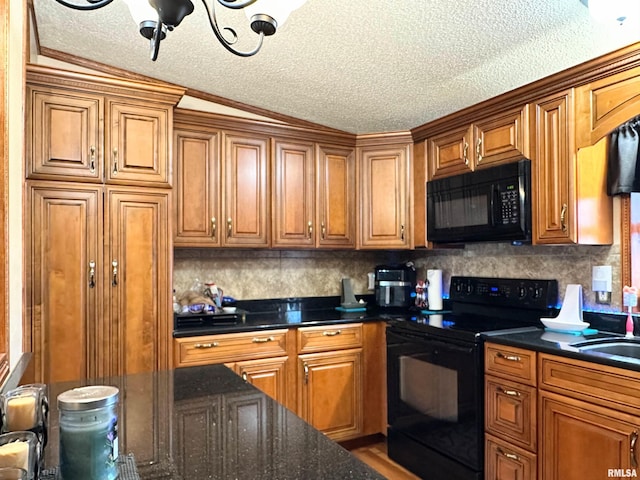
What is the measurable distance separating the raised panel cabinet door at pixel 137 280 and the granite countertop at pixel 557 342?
1.77 m

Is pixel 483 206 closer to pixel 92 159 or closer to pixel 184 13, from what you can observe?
pixel 184 13

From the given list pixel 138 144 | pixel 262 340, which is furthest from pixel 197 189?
pixel 262 340

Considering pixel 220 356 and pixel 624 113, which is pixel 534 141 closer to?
pixel 624 113

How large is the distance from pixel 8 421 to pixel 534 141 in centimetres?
254

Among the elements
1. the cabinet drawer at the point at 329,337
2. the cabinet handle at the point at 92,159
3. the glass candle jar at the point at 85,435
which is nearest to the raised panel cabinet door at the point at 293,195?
the cabinet drawer at the point at 329,337

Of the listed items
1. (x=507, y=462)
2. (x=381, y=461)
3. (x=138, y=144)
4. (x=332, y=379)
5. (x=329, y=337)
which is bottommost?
(x=381, y=461)

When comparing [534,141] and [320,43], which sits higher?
[320,43]

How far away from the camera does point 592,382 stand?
1874 mm

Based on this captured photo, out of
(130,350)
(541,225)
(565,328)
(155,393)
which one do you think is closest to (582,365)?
(565,328)

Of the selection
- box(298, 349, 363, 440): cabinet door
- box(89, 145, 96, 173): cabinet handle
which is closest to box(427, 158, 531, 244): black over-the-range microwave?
box(298, 349, 363, 440): cabinet door

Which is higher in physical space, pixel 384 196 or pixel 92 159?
pixel 92 159

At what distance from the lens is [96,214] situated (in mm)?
2410

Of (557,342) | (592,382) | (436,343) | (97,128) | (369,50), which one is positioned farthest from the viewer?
(436,343)

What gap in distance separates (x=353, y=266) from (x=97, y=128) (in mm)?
2156
